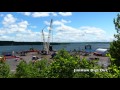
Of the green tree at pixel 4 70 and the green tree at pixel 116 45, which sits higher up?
the green tree at pixel 116 45

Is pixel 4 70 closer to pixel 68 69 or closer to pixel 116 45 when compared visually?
pixel 68 69

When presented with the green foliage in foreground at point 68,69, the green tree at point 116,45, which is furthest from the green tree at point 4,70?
the green tree at point 116,45

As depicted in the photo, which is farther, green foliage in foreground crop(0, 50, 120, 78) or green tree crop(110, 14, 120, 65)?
green tree crop(110, 14, 120, 65)

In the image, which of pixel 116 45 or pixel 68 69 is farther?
pixel 116 45

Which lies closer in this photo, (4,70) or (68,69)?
(68,69)

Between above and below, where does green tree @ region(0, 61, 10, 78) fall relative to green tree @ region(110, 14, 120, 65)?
below

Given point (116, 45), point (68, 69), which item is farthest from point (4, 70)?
point (116, 45)

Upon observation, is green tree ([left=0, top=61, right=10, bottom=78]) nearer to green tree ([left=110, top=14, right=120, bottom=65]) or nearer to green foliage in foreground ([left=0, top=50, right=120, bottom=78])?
green foliage in foreground ([left=0, top=50, right=120, bottom=78])

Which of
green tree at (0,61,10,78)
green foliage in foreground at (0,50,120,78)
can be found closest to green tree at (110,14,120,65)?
green foliage in foreground at (0,50,120,78)

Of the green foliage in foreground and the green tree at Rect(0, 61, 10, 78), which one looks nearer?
the green foliage in foreground

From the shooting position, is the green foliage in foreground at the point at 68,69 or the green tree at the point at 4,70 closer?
the green foliage in foreground at the point at 68,69

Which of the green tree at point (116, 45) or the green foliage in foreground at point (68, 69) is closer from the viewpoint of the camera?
the green foliage in foreground at point (68, 69)

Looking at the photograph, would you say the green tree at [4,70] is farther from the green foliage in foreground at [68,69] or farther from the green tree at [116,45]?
the green tree at [116,45]
